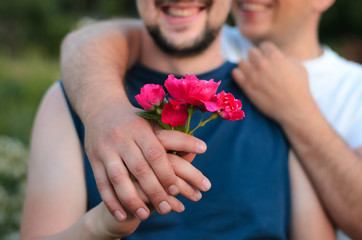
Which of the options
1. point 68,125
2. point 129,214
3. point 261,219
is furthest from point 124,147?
point 261,219

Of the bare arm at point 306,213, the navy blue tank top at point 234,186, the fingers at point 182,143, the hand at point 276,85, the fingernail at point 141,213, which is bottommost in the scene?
the bare arm at point 306,213

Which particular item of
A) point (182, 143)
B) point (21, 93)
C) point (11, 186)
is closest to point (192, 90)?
point (182, 143)

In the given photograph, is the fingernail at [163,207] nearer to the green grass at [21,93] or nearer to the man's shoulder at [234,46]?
the man's shoulder at [234,46]

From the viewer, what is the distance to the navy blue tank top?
200cm

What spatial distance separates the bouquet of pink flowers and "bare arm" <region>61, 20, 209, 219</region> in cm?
11

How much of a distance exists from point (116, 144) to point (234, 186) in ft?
2.69

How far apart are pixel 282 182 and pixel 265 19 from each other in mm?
1176

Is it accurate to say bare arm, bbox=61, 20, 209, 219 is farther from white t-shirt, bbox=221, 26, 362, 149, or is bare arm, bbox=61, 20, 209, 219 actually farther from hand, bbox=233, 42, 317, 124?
white t-shirt, bbox=221, 26, 362, 149

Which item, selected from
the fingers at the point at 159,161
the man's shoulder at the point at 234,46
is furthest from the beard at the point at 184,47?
the fingers at the point at 159,161

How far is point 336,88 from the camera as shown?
2.75m

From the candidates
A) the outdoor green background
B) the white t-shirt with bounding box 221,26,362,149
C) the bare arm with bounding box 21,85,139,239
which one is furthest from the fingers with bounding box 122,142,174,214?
the outdoor green background

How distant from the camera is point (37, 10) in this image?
17875 millimetres

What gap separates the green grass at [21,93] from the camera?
5.61 metres

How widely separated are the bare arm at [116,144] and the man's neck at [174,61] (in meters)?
0.35
